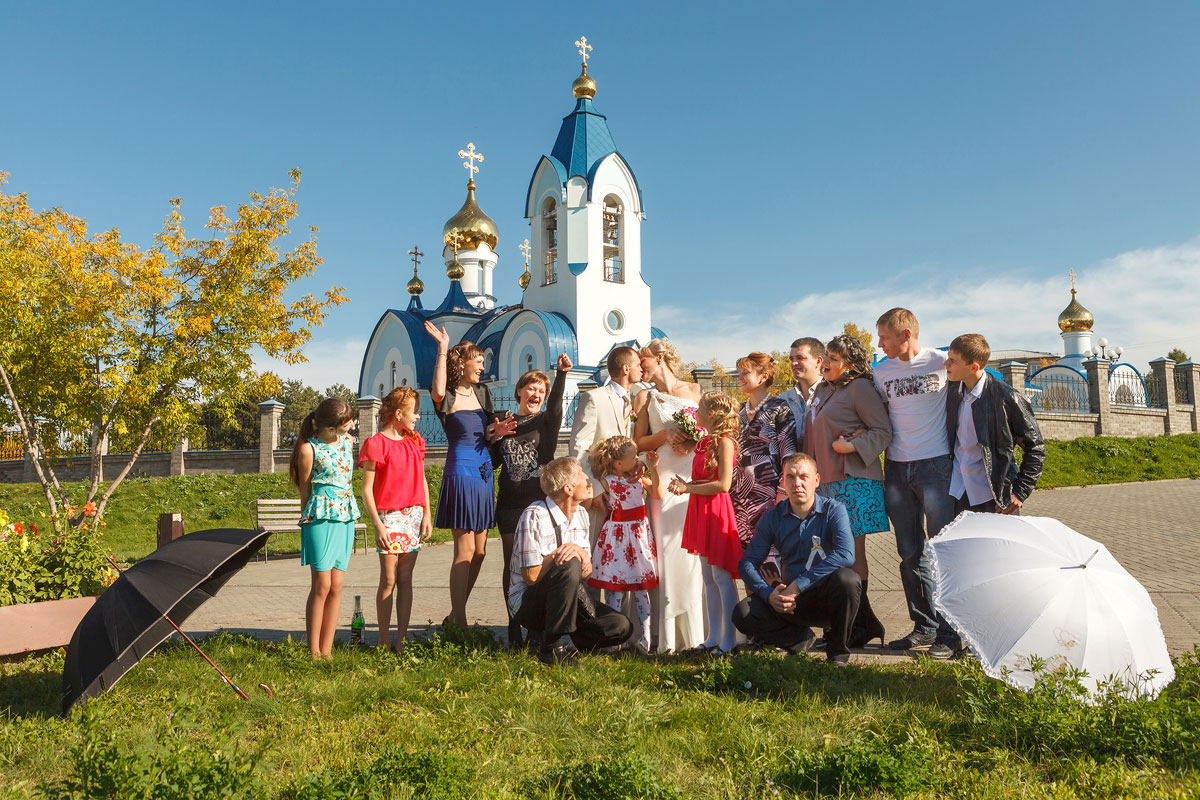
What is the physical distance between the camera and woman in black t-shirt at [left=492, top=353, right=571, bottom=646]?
5590 millimetres

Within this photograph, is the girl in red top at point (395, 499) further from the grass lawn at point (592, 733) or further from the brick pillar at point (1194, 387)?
the brick pillar at point (1194, 387)

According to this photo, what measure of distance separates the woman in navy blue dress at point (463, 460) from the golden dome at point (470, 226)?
34141 mm

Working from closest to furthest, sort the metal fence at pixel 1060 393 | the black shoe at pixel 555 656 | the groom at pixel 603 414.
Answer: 1. the black shoe at pixel 555 656
2. the groom at pixel 603 414
3. the metal fence at pixel 1060 393

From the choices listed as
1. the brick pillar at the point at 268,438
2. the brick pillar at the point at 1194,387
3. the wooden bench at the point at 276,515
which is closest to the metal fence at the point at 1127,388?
the brick pillar at the point at 1194,387

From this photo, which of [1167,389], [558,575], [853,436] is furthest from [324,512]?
[1167,389]

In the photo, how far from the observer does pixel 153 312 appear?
11953mm

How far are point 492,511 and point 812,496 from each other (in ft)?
7.26

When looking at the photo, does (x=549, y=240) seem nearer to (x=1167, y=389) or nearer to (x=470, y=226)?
(x=470, y=226)

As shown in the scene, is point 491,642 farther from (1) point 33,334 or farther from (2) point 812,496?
(1) point 33,334

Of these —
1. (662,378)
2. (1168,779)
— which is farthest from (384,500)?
(1168,779)

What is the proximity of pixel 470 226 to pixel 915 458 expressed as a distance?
3546cm

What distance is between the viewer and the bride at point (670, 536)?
5.02m

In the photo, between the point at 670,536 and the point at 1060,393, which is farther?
the point at 1060,393

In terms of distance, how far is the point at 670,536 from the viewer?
5.13m
